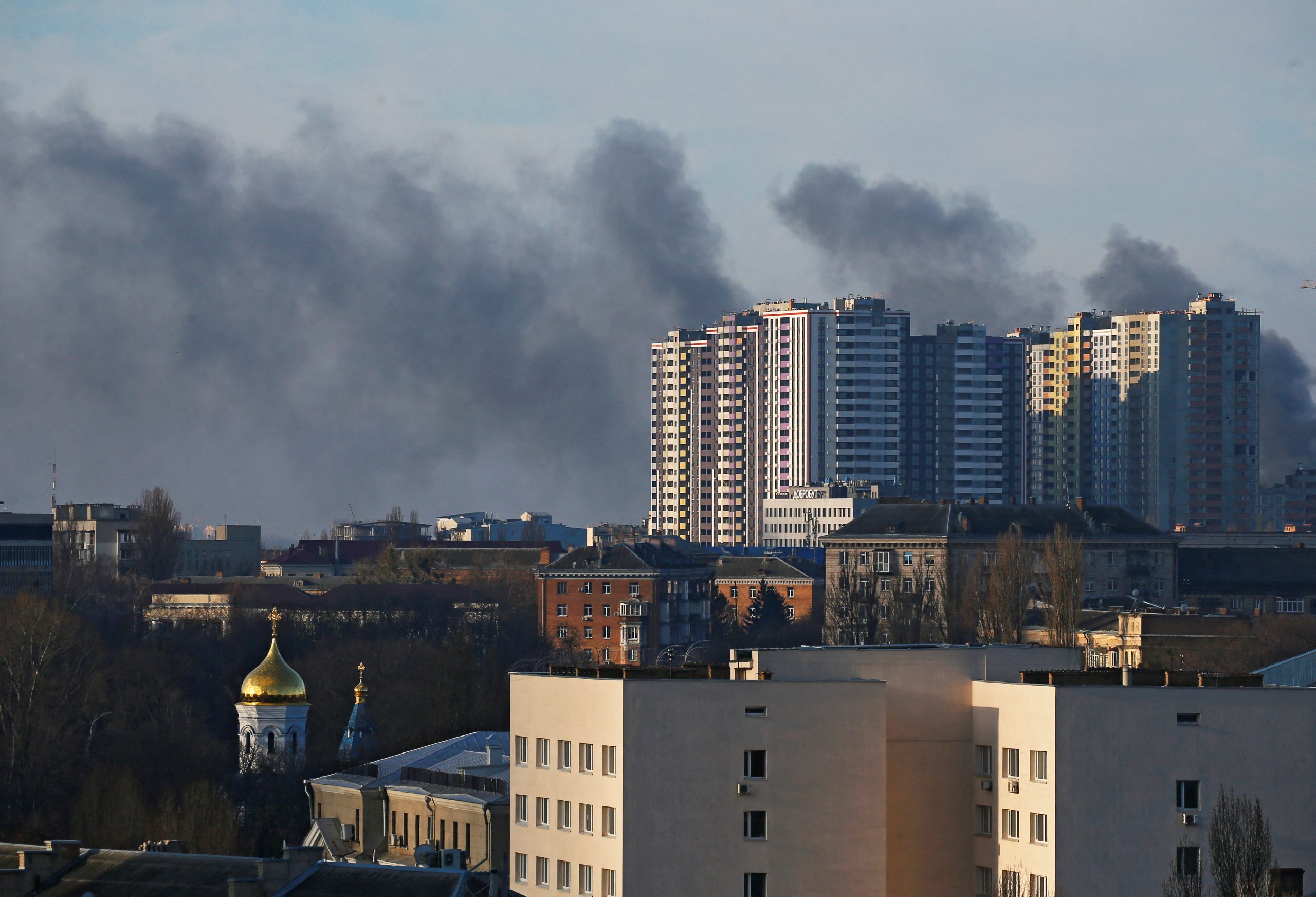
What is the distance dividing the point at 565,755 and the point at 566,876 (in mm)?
1992

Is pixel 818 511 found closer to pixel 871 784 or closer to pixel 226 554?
pixel 226 554

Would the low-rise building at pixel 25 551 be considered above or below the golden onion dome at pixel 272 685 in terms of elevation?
above

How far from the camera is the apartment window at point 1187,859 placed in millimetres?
37969

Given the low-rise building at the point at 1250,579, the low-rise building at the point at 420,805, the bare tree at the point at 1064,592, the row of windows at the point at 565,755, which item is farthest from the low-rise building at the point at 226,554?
the row of windows at the point at 565,755

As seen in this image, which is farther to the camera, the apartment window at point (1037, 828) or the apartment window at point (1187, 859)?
the apartment window at point (1037, 828)

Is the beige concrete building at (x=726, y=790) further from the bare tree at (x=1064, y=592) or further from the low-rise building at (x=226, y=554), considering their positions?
the low-rise building at (x=226, y=554)

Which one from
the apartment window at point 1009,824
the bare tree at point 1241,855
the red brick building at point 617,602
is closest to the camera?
the bare tree at point 1241,855

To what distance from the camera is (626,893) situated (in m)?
38.3

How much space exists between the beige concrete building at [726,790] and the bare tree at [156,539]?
112515mm

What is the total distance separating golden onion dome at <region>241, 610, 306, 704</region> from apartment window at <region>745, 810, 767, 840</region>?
41856 millimetres

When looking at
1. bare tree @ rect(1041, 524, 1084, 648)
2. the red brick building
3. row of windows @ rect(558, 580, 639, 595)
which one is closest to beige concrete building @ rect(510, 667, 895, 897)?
bare tree @ rect(1041, 524, 1084, 648)

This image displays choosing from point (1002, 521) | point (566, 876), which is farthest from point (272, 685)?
point (1002, 521)

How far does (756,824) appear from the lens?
38969mm

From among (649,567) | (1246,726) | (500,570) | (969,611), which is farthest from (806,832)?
(500,570)
